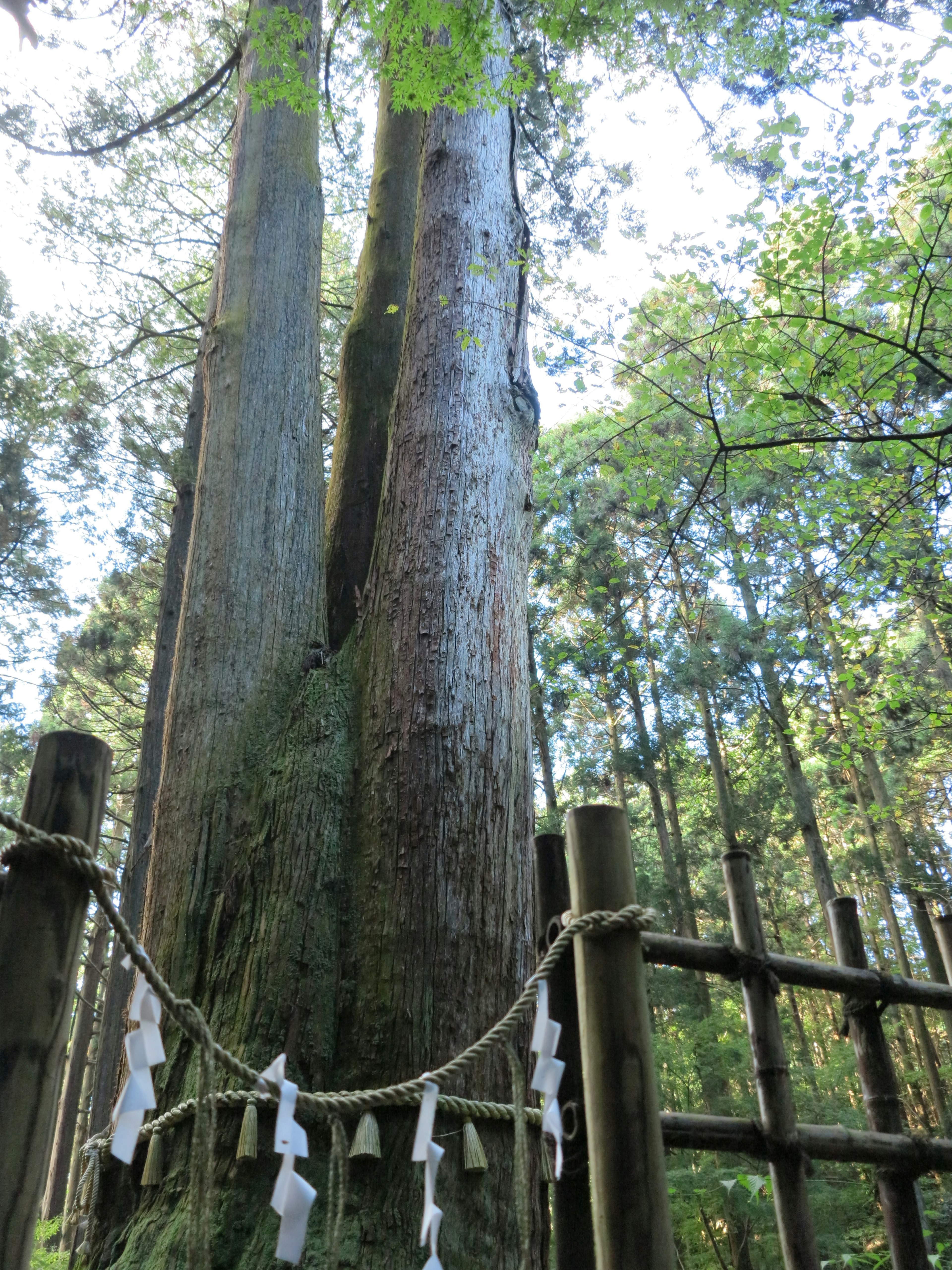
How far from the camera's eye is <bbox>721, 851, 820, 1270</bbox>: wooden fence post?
2426 millimetres

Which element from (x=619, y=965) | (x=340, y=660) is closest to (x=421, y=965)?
(x=619, y=965)

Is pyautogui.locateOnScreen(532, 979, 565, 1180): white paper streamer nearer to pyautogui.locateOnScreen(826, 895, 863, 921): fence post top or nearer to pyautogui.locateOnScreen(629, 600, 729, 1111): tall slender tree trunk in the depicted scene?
pyautogui.locateOnScreen(826, 895, 863, 921): fence post top

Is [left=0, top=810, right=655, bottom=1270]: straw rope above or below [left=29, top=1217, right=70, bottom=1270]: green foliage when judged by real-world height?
above

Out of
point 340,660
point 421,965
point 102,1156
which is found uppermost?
point 340,660

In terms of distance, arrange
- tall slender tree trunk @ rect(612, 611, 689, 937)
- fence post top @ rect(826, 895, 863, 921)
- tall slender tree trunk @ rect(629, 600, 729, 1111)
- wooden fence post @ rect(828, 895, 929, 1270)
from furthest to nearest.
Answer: tall slender tree trunk @ rect(612, 611, 689, 937), tall slender tree trunk @ rect(629, 600, 729, 1111), fence post top @ rect(826, 895, 863, 921), wooden fence post @ rect(828, 895, 929, 1270)

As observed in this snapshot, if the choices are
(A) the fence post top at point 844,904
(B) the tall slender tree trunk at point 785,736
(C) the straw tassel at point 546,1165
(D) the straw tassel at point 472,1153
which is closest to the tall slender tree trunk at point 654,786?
(B) the tall slender tree trunk at point 785,736

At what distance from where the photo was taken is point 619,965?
1.43 metres

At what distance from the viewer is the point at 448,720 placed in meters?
2.27

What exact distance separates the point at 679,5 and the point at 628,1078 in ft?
15.3

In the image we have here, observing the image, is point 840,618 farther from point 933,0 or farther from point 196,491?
point 196,491

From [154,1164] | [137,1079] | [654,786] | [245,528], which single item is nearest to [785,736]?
[654,786]

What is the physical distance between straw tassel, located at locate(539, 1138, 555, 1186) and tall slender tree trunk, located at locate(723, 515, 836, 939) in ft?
19.8

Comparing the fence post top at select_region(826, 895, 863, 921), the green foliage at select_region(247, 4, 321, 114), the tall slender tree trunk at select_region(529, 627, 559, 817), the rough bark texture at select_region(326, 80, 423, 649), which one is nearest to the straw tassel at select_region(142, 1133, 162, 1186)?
the rough bark texture at select_region(326, 80, 423, 649)

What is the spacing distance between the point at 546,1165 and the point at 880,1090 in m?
1.84
